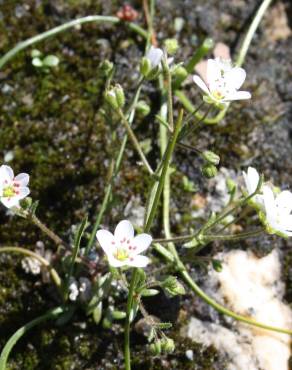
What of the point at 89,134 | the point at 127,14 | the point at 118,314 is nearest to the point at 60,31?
the point at 127,14

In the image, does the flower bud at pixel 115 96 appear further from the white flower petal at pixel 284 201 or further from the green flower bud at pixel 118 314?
the green flower bud at pixel 118 314

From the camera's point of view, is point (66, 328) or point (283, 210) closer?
point (283, 210)

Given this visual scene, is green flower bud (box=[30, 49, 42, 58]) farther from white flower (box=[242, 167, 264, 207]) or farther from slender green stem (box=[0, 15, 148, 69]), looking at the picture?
white flower (box=[242, 167, 264, 207])

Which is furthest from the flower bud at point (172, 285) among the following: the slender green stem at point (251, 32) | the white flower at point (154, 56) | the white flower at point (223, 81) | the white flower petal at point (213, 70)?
the slender green stem at point (251, 32)

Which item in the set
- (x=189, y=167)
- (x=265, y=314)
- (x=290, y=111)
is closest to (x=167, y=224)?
(x=189, y=167)

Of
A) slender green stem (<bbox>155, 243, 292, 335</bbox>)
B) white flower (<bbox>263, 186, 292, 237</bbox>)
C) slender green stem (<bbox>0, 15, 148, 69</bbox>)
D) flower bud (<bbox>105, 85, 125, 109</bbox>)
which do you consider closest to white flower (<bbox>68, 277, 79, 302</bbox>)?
slender green stem (<bbox>155, 243, 292, 335</bbox>)

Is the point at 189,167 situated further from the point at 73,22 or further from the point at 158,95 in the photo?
the point at 73,22
